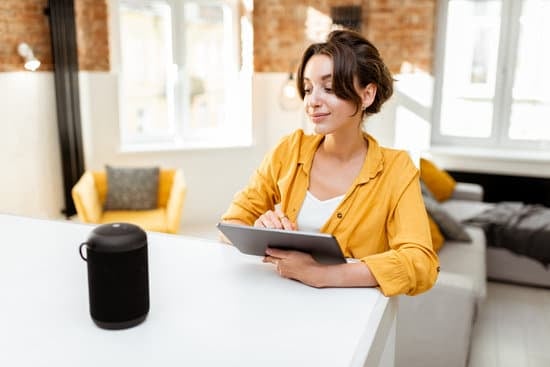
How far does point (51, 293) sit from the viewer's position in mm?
1226

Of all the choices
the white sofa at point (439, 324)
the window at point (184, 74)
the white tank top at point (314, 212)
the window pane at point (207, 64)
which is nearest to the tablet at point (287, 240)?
the white tank top at point (314, 212)

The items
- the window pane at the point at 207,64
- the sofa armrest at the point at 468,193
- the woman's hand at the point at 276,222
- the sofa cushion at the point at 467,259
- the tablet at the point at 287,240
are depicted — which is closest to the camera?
the tablet at the point at 287,240

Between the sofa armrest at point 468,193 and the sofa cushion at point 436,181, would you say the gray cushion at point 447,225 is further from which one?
the sofa armrest at point 468,193

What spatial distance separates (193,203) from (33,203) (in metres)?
1.53

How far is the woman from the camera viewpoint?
1.29m

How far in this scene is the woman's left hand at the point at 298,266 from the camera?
49.6 inches

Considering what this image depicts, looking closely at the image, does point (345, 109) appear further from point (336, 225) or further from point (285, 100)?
point (285, 100)

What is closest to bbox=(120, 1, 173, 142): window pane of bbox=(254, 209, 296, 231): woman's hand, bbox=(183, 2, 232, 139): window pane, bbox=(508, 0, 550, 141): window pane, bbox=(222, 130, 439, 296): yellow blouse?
bbox=(183, 2, 232, 139): window pane

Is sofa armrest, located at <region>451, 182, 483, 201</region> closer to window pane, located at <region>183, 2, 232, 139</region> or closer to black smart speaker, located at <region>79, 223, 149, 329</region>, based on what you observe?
window pane, located at <region>183, 2, 232, 139</region>

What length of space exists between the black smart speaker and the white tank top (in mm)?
606

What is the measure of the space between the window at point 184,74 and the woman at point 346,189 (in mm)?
3855

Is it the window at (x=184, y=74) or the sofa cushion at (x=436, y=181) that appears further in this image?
the window at (x=184, y=74)

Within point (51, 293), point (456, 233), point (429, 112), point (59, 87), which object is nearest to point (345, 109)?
point (51, 293)

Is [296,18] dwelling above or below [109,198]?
above
